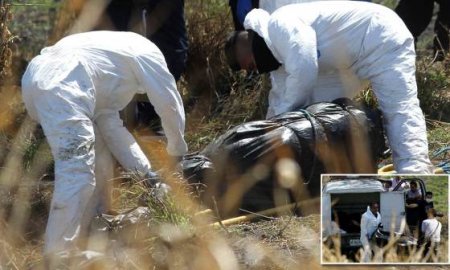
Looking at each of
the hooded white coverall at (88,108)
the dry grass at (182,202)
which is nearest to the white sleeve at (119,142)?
the hooded white coverall at (88,108)

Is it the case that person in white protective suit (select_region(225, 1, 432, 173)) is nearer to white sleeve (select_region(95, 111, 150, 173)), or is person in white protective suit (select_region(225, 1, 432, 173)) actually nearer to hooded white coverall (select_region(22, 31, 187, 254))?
hooded white coverall (select_region(22, 31, 187, 254))

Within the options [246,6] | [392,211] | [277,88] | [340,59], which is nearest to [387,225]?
[392,211]

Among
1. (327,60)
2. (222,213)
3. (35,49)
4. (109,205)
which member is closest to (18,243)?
(109,205)

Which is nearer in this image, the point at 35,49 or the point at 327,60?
the point at 327,60

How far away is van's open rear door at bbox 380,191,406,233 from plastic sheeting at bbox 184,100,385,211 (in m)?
1.34

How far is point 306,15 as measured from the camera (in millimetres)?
5988

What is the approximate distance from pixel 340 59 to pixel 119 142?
48.6 inches

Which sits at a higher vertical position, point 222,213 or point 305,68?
point 305,68

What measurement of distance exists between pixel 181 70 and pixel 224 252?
2.55m

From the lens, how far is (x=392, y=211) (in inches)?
168

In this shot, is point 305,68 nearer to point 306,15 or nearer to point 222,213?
point 306,15

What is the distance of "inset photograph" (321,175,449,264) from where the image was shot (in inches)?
167

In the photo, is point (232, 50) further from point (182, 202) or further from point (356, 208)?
point (356, 208)

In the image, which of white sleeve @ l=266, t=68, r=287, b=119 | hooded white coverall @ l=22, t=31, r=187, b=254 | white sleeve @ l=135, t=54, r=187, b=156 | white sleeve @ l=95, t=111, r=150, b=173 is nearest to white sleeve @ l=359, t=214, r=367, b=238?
hooded white coverall @ l=22, t=31, r=187, b=254
